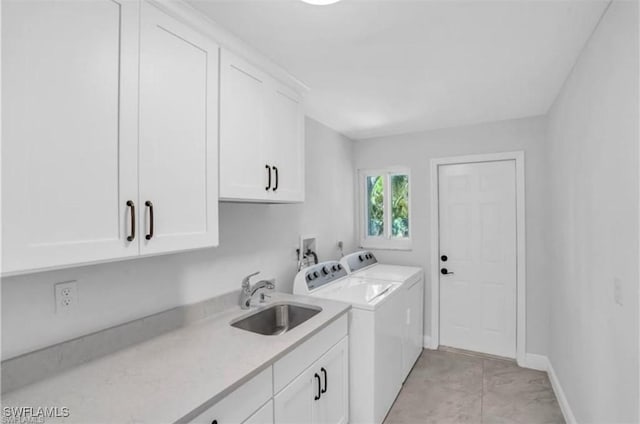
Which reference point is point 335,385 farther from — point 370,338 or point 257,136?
point 257,136

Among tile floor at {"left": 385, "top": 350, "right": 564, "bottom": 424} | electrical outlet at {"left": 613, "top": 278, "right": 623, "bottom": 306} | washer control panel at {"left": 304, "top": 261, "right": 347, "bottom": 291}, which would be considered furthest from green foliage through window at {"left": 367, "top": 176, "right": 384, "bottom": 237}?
electrical outlet at {"left": 613, "top": 278, "right": 623, "bottom": 306}

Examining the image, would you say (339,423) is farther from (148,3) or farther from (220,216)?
(148,3)

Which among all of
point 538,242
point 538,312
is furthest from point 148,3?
point 538,312

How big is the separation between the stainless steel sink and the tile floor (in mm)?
1020

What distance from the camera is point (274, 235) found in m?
2.48

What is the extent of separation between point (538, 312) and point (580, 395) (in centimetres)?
115

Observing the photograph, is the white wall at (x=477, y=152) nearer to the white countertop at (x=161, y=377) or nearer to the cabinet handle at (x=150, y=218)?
the white countertop at (x=161, y=377)

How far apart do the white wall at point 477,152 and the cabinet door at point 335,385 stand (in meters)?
1.67

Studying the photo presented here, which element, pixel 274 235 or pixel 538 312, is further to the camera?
pixel 538 312

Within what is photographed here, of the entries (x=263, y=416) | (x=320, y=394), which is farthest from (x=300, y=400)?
(x=263, y=416)

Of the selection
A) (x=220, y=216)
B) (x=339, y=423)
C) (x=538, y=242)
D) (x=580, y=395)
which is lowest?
(x=339, y=423)

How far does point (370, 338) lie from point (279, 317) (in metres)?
0.61

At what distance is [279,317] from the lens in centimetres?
212

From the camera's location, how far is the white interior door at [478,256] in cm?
309
